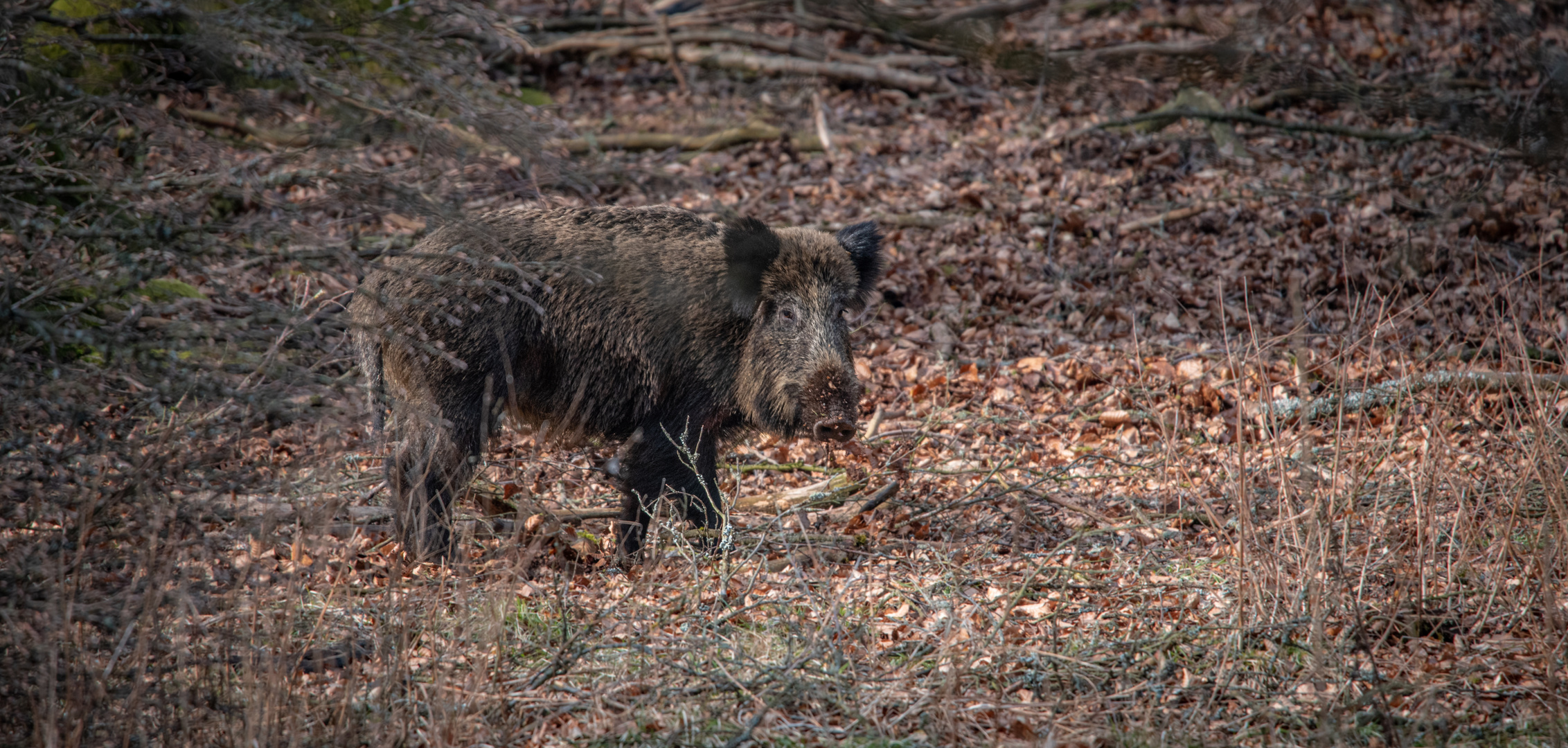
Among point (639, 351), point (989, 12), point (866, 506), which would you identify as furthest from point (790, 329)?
point (989, 12)

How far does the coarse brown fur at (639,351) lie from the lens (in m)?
5.51

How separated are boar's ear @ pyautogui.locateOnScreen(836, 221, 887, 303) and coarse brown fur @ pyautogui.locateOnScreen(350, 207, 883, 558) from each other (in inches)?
5.2

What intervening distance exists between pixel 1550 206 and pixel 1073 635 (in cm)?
695

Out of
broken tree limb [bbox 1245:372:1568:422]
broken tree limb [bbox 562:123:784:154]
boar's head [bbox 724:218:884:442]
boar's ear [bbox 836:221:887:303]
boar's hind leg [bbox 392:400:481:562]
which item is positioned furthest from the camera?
broken tree limb [bbox 562:123:784:154]

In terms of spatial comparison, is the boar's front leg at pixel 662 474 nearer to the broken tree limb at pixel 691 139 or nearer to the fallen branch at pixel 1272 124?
the fallen branch at pixel 1272 124

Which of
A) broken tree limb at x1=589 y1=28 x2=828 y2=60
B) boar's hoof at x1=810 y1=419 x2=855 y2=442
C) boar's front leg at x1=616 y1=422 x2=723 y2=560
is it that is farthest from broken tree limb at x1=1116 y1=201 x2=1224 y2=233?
boar's front leg at x1=616 y1=422 x2=723 y2=560

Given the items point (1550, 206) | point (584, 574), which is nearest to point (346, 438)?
point (584, 574)

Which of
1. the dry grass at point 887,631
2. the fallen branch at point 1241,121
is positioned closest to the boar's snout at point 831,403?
the dry grass at point 887,631

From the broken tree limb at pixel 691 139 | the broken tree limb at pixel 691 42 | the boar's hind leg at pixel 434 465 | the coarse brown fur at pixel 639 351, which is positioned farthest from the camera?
the broken tree limb at pixel 691 42

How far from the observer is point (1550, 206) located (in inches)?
340

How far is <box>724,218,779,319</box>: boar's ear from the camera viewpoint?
5750 millimetres

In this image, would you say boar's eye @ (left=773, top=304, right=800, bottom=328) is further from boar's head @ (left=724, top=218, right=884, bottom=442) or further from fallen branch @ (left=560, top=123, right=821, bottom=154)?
fallen branch @ (left=560, top=123, right=821, bottom=154)

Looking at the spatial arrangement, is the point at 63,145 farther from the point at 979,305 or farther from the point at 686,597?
the point at 979,305

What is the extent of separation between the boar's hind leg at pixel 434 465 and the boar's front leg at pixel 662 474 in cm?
77
